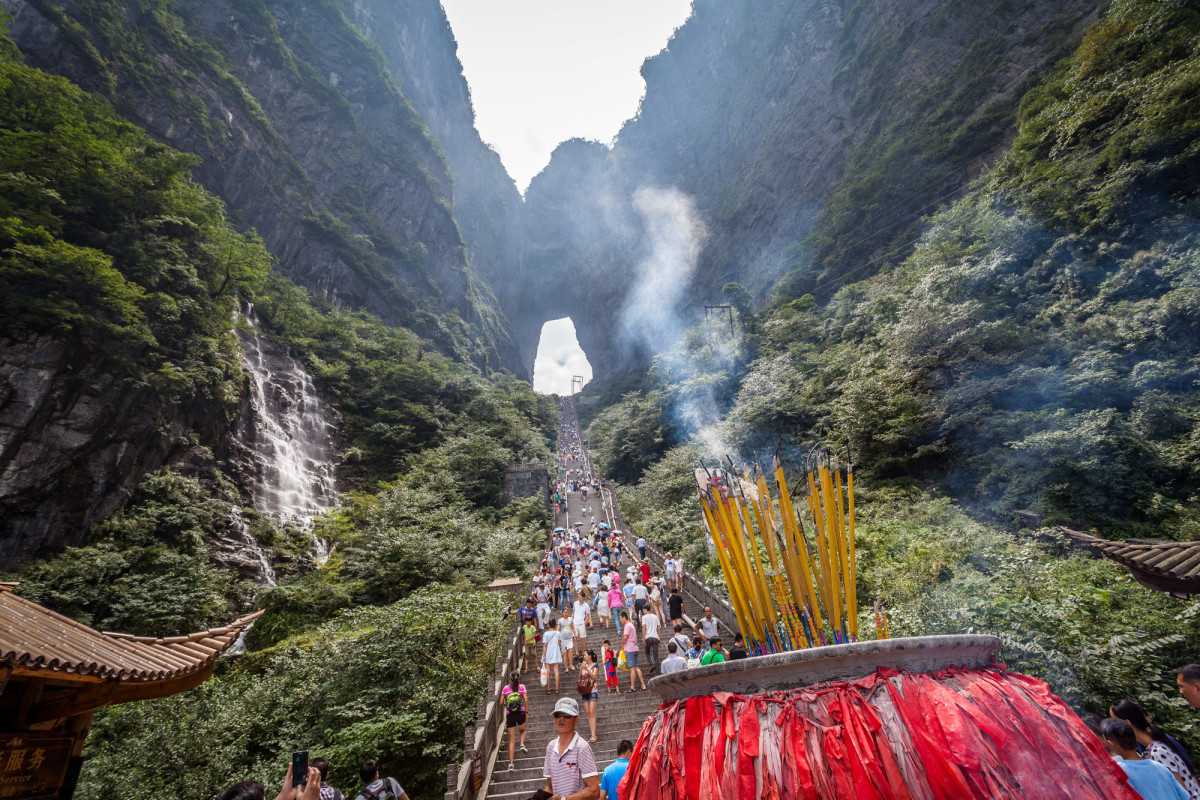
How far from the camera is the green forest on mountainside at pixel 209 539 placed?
6.05m

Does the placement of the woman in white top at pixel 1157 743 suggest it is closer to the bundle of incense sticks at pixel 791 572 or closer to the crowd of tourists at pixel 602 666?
the crowd of tourists at pixel 602 666

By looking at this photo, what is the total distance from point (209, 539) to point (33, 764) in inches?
448

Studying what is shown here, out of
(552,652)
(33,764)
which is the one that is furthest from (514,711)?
(33,764)

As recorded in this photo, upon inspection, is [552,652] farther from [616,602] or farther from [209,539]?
[209,539]

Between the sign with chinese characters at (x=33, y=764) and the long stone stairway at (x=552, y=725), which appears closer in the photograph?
the sign with chinese characters at (x=33, y=764)

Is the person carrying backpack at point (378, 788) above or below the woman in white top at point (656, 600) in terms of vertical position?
below

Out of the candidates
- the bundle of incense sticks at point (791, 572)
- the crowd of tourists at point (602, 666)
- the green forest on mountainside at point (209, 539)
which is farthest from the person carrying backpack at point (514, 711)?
the bundle of incense sticks at point (791, 572)

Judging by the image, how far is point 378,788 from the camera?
349cm

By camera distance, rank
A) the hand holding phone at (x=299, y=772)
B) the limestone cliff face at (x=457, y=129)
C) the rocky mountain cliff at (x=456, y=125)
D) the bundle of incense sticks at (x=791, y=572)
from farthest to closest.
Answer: the limestone cliff face at (x=457, y=129)
the rocky mountain cliff at (x=456, y=125)
the hand holding phone at (x=299, y=772)
the bundle of incense sticks at (x=791, y=572)

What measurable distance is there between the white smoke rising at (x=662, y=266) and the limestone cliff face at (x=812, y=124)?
182 centimetres

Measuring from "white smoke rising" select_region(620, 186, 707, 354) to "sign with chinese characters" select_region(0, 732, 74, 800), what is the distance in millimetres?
48680

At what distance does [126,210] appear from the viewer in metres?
14.3

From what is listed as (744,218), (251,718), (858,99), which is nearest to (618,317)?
(744,218)

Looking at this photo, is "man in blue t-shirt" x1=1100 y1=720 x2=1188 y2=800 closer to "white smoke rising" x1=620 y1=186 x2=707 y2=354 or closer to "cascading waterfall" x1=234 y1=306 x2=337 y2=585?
"cascading waterfall" x1=234 y1=306 x2=337 y2=585
